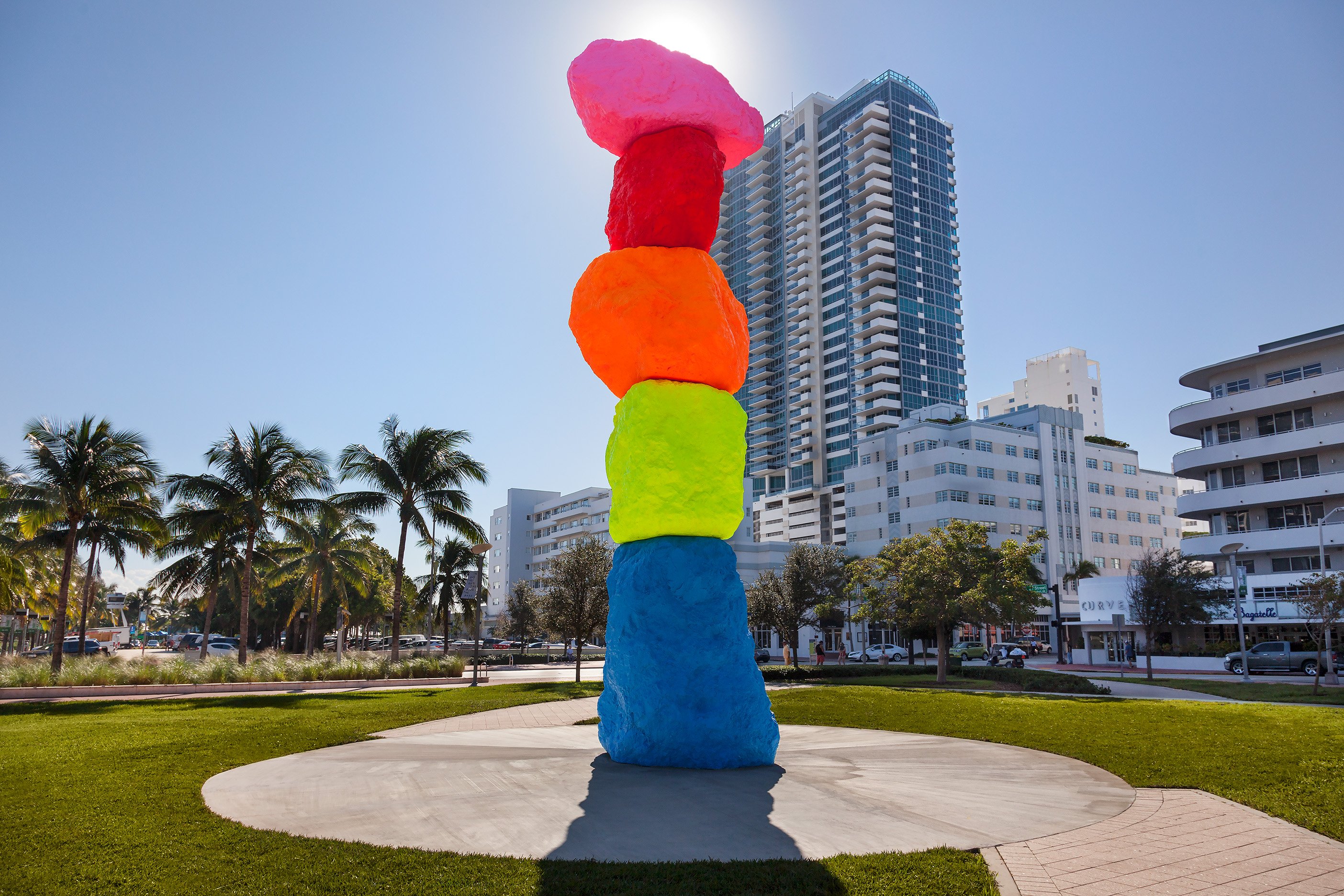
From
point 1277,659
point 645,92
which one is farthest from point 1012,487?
point 645,92

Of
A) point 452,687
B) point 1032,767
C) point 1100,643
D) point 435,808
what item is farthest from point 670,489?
point 1100,643

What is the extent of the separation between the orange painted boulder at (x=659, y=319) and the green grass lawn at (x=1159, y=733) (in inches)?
289

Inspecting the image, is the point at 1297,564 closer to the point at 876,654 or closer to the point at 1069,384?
the point at 876,654

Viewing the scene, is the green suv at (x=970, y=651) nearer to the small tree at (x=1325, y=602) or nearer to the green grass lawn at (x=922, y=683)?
the green grass lawn at (x=922, y=683)

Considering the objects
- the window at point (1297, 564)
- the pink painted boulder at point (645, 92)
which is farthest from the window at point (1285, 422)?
the pink painted boulder at point (645, 92)

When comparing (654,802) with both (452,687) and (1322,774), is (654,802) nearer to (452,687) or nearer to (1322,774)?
(1322,774)

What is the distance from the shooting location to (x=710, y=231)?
12047 mm

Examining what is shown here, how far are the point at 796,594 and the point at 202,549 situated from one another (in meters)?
26.8

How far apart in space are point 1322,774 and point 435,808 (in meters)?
10.2

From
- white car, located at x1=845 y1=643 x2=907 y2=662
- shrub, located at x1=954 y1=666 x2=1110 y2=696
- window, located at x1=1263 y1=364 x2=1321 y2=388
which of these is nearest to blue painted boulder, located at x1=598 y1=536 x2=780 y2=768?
shrub, located at x1=954 y1=666 x2=1110 y2=696

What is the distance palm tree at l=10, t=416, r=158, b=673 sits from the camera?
25.7 meters

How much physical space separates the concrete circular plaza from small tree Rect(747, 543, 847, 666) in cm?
2670

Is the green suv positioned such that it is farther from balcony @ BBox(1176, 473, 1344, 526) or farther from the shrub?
the shrub

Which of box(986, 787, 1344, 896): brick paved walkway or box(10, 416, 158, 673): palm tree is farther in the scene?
box(10, 416, 158, 673): palm tree
